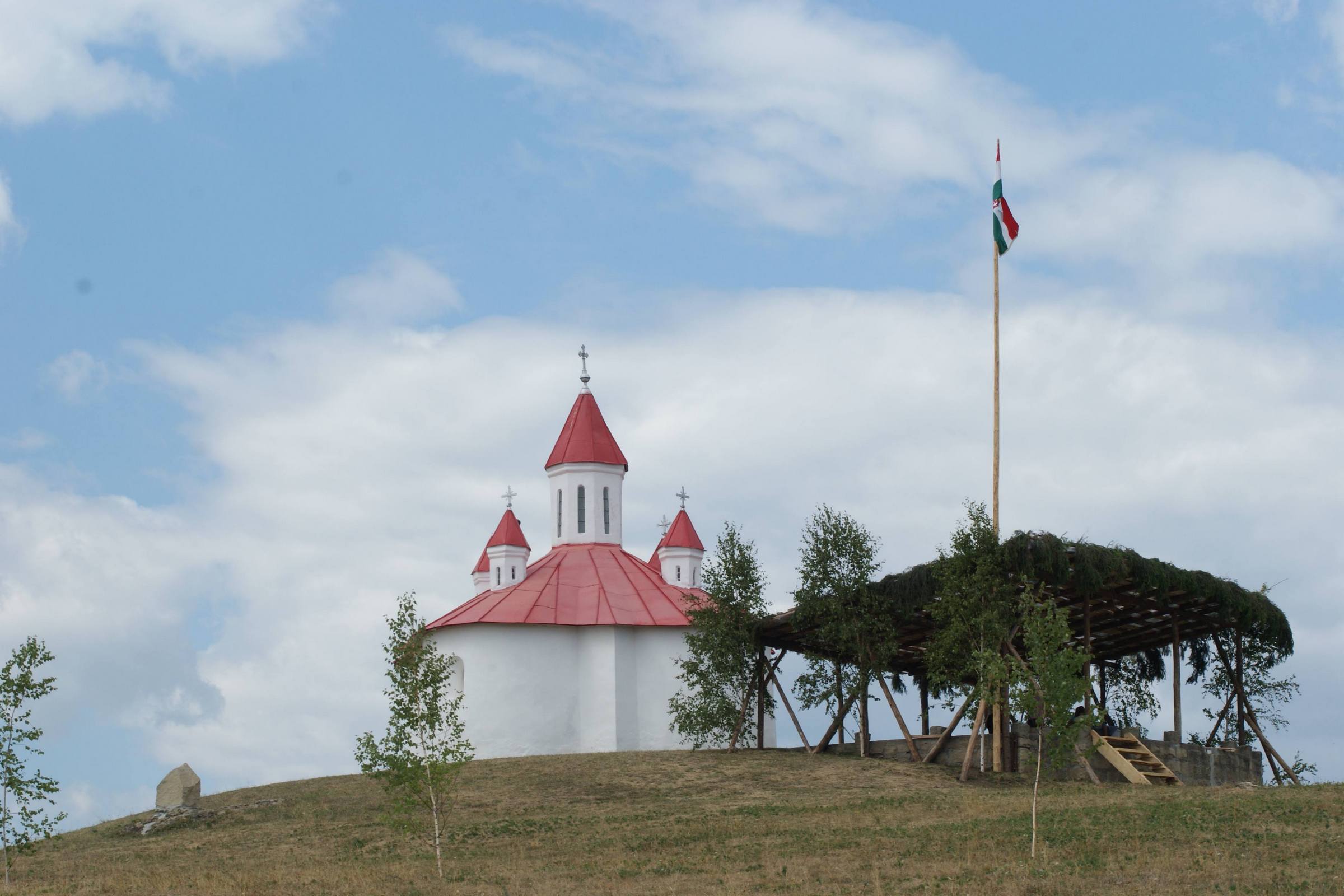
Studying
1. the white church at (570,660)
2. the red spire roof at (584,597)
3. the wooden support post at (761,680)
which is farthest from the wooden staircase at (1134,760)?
the red spire roof at (584,597)

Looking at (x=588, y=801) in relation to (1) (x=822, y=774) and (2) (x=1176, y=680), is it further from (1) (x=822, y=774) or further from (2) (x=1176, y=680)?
(2) (x=1176, y=680)

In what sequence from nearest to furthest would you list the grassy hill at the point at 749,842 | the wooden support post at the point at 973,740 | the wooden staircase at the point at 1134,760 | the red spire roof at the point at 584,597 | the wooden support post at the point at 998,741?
1. the grassy hill at the point at 749,842
2. the wooden staircase at the point at 1134,760
3. the wooden support post at the point at 973,740
4. the wooden support post at the point at 998,741
5. the red spire roof at the point at 584,597

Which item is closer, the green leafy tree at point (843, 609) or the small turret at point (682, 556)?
the green leafy tree at point (843, 609)

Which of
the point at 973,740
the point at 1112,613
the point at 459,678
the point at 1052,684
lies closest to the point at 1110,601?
the point at 1112,613

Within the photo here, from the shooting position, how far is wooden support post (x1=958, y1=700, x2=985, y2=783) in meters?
33.4

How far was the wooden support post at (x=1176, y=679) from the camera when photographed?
35875 millimetres

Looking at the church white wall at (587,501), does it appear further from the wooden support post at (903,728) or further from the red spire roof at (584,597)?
the wooden support post at (903,728)

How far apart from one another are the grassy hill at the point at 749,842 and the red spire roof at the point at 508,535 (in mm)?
20301

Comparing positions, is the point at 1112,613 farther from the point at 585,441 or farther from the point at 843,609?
the point at 585,441

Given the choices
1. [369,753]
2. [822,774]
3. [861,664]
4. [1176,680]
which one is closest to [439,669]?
[369,753]

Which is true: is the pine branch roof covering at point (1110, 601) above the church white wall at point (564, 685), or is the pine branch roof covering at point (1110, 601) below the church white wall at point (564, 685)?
above

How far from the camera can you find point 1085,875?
20297mm

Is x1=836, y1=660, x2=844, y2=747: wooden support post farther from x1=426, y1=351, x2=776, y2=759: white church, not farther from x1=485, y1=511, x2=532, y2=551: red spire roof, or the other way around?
x1=485, y1=511, x2=532, y2=551: red spire roof

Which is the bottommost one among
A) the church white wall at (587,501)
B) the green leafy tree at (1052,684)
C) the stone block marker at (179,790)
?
the stone block marker at (179,790)
